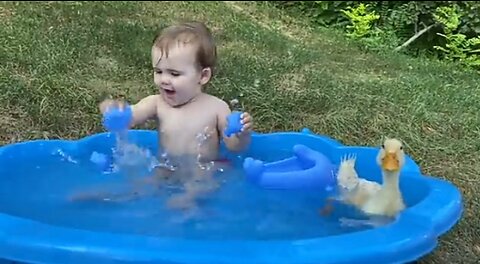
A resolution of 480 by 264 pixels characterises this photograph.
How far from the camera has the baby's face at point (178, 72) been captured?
315 centimetres

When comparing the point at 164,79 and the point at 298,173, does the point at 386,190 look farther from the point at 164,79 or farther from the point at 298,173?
the point at 164,79

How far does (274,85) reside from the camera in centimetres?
448

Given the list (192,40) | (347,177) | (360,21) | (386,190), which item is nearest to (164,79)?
(192,40)

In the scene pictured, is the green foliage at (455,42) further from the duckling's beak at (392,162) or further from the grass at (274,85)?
the duckling's beak at (392,162)

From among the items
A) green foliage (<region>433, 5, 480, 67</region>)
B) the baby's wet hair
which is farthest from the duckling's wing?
green foliage (<region>433, 5, 480, 67</region>)

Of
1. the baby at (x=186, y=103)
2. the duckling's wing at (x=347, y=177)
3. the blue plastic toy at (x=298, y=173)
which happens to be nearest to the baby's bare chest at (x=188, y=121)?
the baby at (x=186, y=103)

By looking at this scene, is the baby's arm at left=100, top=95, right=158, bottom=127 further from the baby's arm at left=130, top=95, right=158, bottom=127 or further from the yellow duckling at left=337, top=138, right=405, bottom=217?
the yellow duckling at left=337, top=138, right=405, bottom=217

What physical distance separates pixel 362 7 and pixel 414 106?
5.73 feet

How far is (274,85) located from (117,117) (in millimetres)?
1482

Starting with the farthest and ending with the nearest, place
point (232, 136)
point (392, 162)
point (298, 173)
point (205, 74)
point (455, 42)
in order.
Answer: point (455, 42) < point (205, 74) < point (232, 136) < point (298, 173) < point (392, 162)

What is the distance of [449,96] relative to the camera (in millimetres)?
4461

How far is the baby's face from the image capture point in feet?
10.3

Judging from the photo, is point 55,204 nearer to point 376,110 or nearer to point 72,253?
point 72,253

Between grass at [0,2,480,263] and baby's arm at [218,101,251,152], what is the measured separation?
0.75 m
